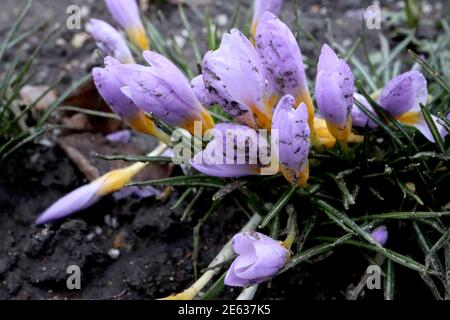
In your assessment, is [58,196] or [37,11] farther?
[37,11]

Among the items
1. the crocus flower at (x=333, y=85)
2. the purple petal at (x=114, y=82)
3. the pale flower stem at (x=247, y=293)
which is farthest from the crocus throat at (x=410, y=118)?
the purple petal at (x=114, y=82)

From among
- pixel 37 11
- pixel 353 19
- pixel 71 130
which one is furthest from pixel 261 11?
pixel 37 11

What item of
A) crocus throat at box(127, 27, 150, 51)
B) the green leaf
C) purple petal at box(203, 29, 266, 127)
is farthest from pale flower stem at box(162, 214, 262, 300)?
crocus throat at box(127, 27, 150, 51)

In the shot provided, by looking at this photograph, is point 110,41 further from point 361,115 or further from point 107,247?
point 361,115

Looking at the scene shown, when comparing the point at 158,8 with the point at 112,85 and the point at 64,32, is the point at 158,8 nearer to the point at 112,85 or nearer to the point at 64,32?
the point at 64,32

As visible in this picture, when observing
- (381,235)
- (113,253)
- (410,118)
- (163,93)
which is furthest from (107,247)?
(410,118)
